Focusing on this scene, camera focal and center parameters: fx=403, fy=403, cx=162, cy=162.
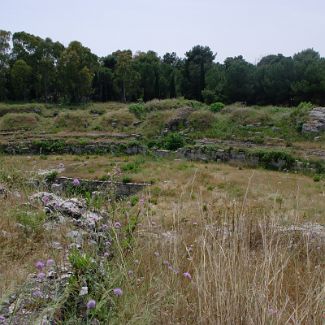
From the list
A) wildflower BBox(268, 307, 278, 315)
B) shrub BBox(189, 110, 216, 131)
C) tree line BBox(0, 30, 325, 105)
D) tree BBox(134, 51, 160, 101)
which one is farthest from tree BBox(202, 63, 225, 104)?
wildflower BBox(268, 307, 278, 315)

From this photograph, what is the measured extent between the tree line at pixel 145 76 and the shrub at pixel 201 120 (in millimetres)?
11221

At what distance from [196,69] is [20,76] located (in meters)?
19.6

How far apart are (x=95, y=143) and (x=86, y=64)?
20397 mm

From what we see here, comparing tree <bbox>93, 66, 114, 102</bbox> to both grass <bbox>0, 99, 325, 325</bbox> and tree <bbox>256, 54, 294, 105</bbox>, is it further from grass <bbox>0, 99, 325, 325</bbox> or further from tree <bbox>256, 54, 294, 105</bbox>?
grass <bbox>0, 99, 325, 325</bbox>

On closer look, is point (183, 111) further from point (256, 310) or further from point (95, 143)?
point (256, 310)

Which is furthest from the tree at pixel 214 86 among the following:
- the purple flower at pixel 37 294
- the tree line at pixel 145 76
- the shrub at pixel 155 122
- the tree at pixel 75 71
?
the purple flower at pixel 37 294

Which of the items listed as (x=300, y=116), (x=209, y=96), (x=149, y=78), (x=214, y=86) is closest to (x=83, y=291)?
(x=300, y=116)

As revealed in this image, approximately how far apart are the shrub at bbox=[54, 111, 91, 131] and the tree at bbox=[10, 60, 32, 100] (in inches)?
433

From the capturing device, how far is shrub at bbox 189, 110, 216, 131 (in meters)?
28.4

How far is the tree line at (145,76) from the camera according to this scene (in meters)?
38.1

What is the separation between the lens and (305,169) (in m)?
20.7

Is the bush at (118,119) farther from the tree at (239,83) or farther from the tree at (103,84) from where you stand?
the tree at (103,84)

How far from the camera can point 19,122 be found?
32938 mm

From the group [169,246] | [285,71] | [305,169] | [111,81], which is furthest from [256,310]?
[111,81]
